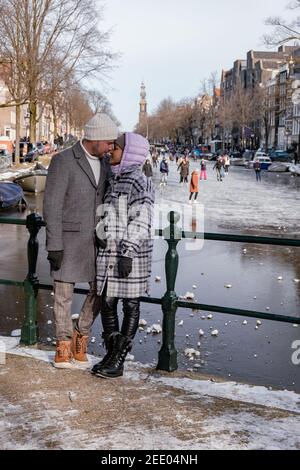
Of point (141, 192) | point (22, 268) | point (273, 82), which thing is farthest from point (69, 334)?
point (273, 82)

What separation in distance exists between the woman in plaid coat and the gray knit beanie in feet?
0.27

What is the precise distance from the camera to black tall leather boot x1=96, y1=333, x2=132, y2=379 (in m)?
4.47

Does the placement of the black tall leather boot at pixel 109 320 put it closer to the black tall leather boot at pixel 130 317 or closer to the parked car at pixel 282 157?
the black tall leather boot at pixel 130 317

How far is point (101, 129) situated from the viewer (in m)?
4.38

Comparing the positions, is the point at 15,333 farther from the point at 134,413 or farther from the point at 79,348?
the point at 134,413

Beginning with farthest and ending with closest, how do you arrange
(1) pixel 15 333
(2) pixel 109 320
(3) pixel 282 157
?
(3) pixel 282 157 → (1) pixel 15 333 → (2) pixel 109 320

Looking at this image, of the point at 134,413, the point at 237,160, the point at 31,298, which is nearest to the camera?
the point at 134,413

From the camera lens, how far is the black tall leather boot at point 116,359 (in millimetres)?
4473

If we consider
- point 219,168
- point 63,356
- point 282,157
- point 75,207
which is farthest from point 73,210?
point 282,157

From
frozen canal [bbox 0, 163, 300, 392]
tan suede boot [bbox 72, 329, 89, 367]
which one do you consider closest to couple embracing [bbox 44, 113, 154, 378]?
tan suede boot [bbox 72, 329, 89, 367]

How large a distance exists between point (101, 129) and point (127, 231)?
0.73 metres

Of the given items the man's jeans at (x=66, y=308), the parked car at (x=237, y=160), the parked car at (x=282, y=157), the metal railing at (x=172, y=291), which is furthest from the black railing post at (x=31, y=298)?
the parked car at (x=237, y=160)

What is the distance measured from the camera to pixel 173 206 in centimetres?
2316

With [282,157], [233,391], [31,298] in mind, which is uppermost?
[282,157]
